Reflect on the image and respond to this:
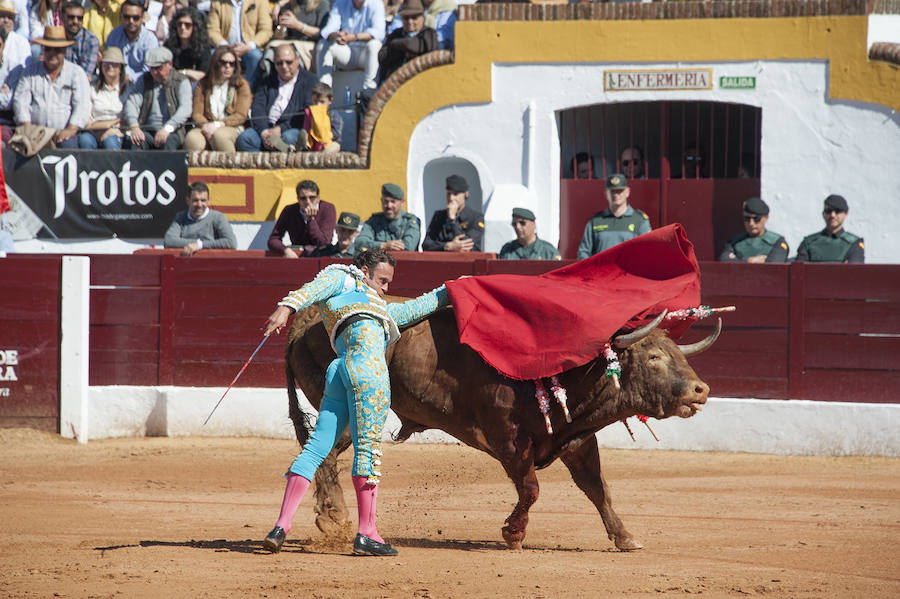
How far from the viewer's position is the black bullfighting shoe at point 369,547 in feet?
17.3

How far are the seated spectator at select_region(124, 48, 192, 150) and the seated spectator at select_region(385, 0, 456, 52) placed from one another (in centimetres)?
202

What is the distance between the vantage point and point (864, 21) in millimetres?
10109

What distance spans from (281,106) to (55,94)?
2.06 metres

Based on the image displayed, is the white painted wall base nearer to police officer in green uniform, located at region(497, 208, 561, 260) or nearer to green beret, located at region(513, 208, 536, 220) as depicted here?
police officer in green uniform, located at region(497, 208, 561, 260)

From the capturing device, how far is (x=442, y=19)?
11.4 metres

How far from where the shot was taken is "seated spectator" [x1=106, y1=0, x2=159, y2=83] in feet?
39.1

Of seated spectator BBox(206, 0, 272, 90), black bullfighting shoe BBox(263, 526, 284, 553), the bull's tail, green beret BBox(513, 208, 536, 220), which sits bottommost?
black bullfighting shoe BBox(263, 526, 284, 553)

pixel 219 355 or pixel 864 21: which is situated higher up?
pixel 864 21

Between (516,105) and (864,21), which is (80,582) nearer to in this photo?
(516,105)

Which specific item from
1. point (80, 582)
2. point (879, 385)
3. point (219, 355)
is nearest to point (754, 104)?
point (879, 385)

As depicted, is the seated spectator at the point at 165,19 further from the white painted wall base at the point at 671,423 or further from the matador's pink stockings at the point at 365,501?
the matador's pink stockings at the point at 365,501

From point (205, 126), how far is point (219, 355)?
304cm

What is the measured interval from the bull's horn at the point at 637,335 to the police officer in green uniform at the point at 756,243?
3434 millimetres

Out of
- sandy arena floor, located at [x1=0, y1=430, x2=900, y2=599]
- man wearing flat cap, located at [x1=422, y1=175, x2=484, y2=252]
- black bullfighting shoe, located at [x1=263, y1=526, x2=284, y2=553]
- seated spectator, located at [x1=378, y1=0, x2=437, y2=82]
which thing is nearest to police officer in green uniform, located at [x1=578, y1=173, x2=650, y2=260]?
man wearing flat cap, located at [x1=422, y1=175, x2=484, y2=252]
